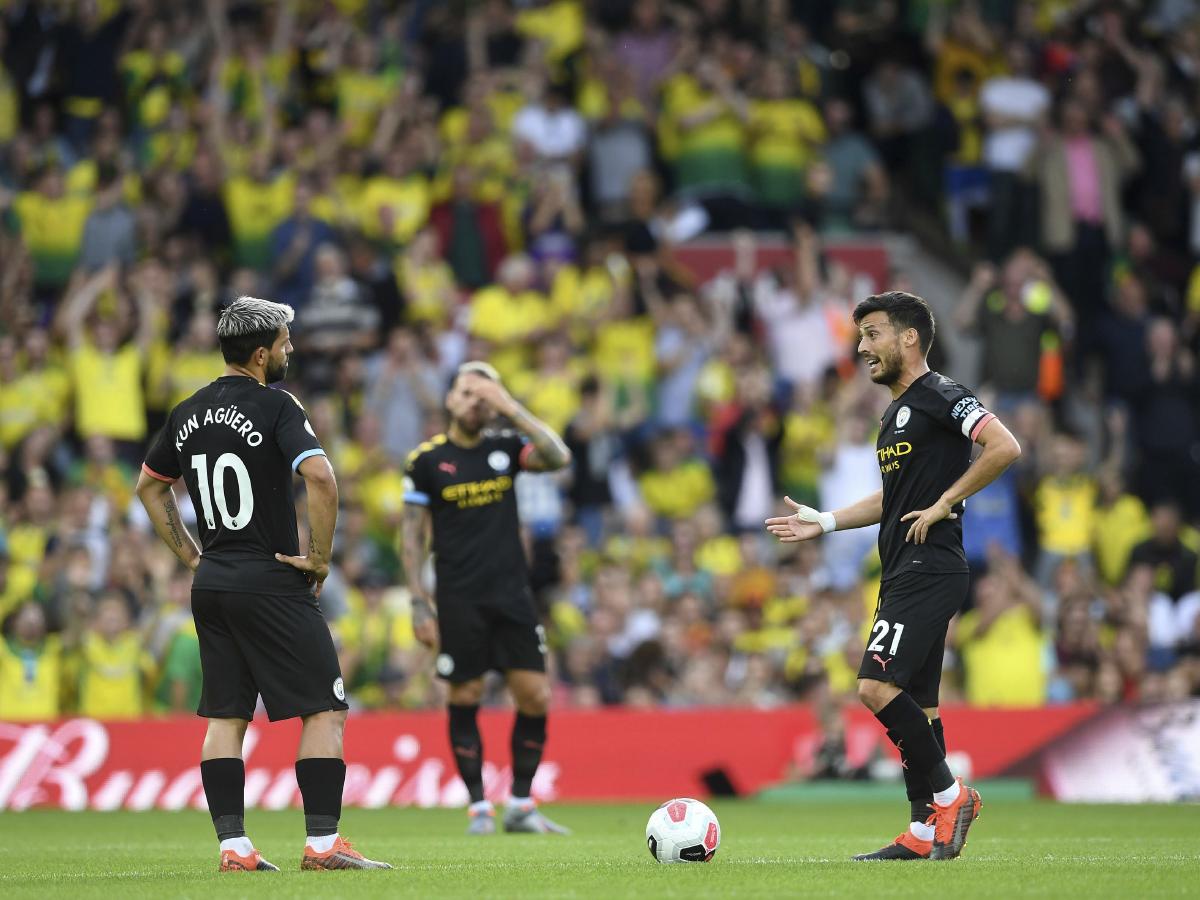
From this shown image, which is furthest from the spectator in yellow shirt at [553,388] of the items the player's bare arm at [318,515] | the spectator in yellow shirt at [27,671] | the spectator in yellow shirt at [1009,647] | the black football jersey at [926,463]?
the player's bare arm at [318,515]

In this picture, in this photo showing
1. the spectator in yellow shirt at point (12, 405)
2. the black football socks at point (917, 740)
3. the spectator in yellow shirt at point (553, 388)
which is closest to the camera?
the black football socks at point (917, 740)

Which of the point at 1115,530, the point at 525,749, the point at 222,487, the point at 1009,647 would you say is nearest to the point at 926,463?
the point at 222,487

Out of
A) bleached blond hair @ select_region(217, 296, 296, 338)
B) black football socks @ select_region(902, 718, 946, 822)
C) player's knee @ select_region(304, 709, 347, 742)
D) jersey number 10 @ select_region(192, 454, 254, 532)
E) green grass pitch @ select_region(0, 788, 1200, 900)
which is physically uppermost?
bleached blond hair @ select_region(217, 296, 296, 338)

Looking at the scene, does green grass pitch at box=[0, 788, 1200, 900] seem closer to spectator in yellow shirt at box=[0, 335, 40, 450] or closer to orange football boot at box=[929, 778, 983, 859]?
orange football boot at box=[929, 778, 983, 859]

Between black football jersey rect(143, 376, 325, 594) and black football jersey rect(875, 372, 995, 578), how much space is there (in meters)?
2.65

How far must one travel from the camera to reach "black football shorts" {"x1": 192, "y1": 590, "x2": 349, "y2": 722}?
8.77 m

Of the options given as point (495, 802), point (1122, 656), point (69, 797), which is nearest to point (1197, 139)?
point (1122, 656)

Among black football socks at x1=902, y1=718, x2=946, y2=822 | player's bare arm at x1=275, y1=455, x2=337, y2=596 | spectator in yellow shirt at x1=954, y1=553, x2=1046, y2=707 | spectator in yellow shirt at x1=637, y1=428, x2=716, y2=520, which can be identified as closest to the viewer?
player's bare arm at x1=275, y1=455, x2=337, y2=596

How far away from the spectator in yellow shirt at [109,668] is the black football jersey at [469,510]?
5251 millimetres

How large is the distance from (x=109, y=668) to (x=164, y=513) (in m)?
8.31

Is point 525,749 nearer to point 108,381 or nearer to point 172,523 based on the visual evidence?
point 172,523

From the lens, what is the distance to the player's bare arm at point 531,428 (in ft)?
40.4

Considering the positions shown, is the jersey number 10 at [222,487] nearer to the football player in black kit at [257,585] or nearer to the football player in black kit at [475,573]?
the football player in black kit at [257,585]

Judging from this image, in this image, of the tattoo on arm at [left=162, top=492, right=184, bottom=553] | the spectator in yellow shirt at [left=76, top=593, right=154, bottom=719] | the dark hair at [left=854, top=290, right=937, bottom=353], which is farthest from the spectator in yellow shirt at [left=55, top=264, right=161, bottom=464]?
the dark hair at [left=854, top=290, right=937, bottom=353]
